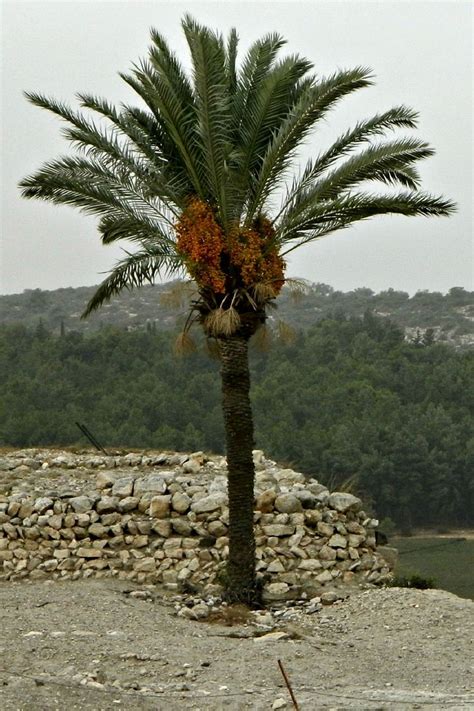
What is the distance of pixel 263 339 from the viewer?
536 inches

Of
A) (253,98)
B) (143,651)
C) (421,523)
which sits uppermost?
(253,98)

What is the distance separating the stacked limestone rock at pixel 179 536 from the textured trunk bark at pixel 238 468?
0.66m

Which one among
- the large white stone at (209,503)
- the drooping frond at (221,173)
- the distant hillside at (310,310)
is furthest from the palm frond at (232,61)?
the distant hillside at (310,310)

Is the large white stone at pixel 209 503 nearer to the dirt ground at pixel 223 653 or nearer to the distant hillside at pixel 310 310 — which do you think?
the dirt ground at pixel 223 653

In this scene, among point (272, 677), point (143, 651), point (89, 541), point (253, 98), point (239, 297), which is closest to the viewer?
point (272, 677)

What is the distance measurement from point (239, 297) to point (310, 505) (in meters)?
3.43

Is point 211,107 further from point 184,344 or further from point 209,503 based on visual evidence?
point 209,503

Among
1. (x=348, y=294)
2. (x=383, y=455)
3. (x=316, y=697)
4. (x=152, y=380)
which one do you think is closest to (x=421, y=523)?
(x=383, y=455)

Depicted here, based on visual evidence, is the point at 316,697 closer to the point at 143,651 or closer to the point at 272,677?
the point at 272,677

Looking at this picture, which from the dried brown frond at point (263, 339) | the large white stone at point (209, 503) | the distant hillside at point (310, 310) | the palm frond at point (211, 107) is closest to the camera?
the palm frond at point (211, 107)

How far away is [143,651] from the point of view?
10430 mm

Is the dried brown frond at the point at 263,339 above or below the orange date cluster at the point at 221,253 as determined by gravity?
below

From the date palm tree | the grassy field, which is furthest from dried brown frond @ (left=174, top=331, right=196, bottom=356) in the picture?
the grassy field

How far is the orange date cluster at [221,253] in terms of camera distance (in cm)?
1241
